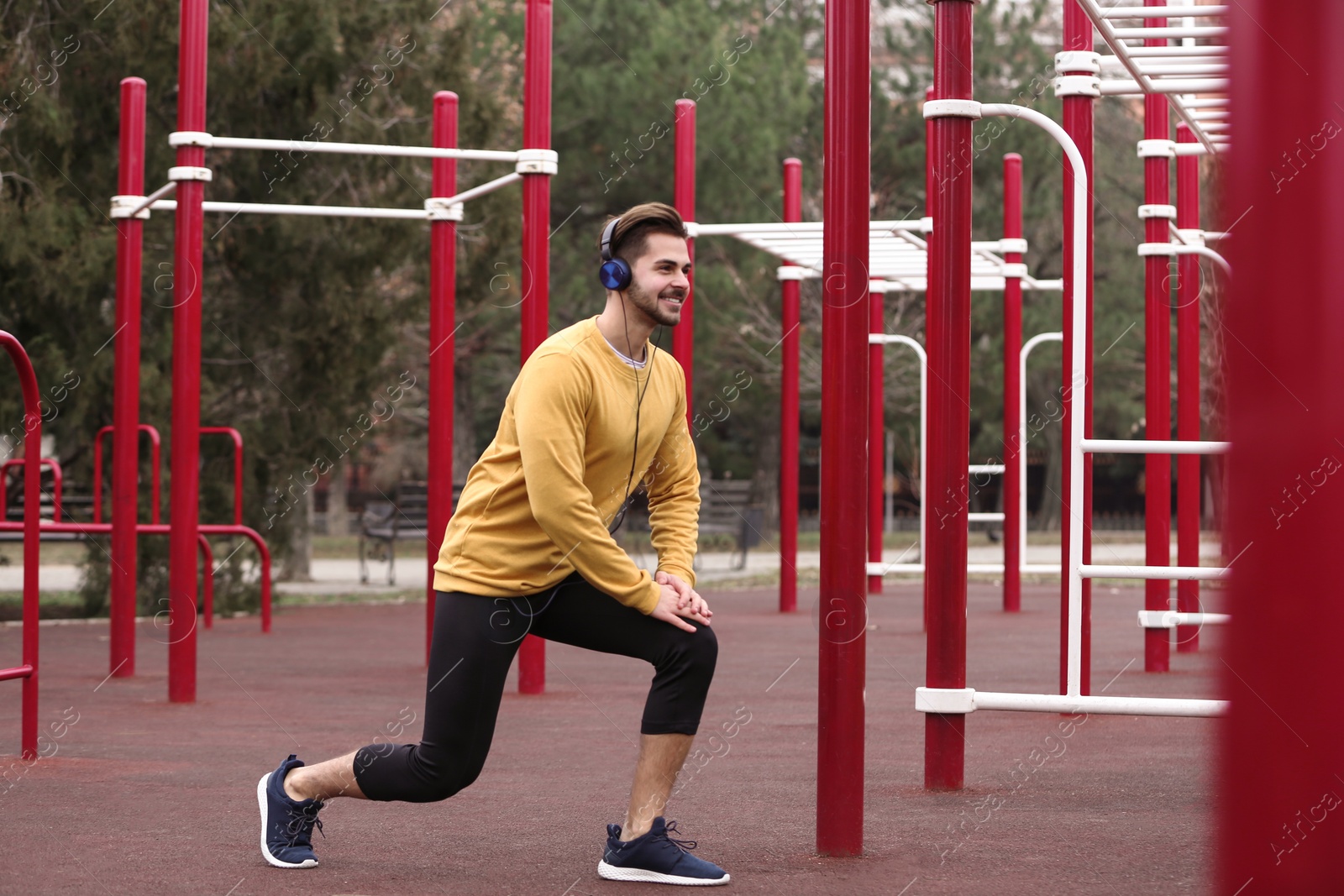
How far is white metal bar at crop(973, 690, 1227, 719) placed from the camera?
195 inches

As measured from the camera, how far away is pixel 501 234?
1595 cm

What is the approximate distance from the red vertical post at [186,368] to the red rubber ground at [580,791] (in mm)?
407

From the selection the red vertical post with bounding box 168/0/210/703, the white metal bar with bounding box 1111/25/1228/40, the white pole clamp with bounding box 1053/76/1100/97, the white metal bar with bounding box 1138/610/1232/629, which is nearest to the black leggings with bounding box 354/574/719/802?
the white metal bar with bounding box 1111/25/1228/40

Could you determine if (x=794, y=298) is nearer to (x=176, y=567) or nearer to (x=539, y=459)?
(x=176, y=567)

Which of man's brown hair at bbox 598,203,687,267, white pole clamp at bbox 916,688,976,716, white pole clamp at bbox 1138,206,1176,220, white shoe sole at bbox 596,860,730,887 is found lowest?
white shoe sole at bbox 596,860,730,887

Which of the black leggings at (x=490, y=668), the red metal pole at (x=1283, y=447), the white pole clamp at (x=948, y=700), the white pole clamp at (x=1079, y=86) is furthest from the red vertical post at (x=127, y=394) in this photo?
the red metal pole at (x=1283, y=447)

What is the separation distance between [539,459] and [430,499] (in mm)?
5100

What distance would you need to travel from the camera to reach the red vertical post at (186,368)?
783 cm

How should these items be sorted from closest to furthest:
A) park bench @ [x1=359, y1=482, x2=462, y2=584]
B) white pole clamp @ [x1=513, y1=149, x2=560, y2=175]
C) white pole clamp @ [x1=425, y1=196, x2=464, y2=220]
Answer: white pole clamp @ [x1=513, y1=149, x2=560, y2=175], white pole clamp @ [x1=425, y1=196, x2=464, y2=220], park bench @ [x1=359, y1=482, x2=462, y2=584]

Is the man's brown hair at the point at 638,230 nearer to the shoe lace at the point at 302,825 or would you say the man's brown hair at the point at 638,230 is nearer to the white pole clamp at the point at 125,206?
the shoe lace at the point at 302,825

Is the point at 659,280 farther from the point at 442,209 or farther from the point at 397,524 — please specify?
the point at 397,524

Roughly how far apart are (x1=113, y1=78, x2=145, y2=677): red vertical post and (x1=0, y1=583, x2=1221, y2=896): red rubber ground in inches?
14.3

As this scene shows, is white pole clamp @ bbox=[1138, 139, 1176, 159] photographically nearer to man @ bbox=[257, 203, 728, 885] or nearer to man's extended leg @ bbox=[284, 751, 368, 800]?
man @ bbox=[257, 203, 728, 885]

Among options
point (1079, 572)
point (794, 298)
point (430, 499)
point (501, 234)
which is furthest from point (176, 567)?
point (501, 234)
